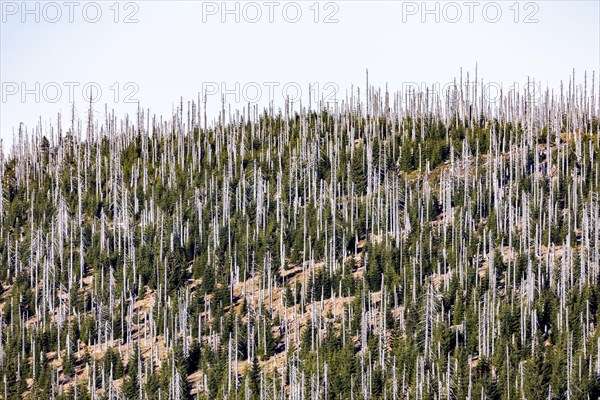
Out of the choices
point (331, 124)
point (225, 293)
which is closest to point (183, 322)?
point (225, 293)

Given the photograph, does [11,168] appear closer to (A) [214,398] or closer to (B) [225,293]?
(B) [225,293]

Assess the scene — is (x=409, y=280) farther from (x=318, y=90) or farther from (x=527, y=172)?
(x=318, y=90)

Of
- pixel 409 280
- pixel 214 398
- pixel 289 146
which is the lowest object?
pixel 214 398

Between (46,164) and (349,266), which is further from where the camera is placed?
(46,164)

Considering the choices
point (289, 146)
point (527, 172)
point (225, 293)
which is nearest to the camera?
point (225, 293)

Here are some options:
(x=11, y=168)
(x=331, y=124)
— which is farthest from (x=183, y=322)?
(x=11, y=168)

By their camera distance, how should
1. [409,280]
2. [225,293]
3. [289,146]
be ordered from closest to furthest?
[409,280] < [225,293] < [289,146]

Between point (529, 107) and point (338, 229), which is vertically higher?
point (529, 107)
